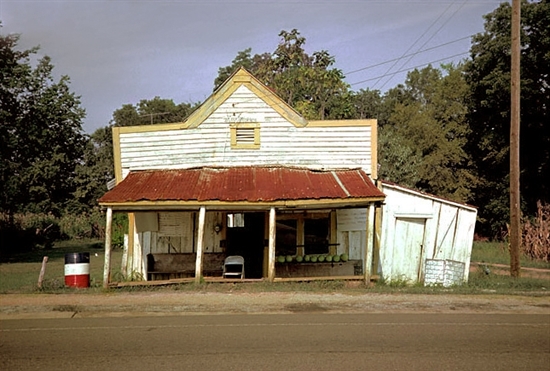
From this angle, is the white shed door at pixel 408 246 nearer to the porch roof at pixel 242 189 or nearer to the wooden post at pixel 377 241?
the wooden post at pixel 377 241

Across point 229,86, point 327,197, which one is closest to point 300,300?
point 327,197

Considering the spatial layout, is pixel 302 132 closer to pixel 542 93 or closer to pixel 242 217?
pixel 242 217

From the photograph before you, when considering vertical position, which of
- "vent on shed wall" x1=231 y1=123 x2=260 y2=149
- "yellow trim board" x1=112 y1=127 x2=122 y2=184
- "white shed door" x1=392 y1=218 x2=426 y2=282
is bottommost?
"white shed door" x1=392 y1=218 x2=426 y2=282

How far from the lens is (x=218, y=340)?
9.02 m

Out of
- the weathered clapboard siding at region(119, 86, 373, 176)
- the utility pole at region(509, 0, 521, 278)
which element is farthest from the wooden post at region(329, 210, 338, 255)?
the utility pole at region(509, 0, 521, 278)

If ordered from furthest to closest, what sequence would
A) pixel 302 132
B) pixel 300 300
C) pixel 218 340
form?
pixel 302 132 → pixel 300 300 → pixel 218 340

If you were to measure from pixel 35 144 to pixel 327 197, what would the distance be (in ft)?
88.3

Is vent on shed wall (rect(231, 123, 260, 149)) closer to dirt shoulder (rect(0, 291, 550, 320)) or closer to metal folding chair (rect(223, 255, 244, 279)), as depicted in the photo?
metal folding chair (rect(223, 255, 244, 279))

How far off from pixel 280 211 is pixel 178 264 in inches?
136

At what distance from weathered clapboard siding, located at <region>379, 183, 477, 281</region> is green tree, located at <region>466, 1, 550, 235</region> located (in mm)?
19858

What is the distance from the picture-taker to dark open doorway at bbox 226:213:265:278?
1880 cm

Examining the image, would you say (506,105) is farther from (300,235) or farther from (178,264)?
(178,264)

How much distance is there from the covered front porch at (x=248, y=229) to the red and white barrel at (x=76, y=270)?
2.05 metres

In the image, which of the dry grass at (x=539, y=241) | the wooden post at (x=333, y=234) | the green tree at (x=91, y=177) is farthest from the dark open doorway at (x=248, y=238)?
the green tree at (x=91, y=177)
